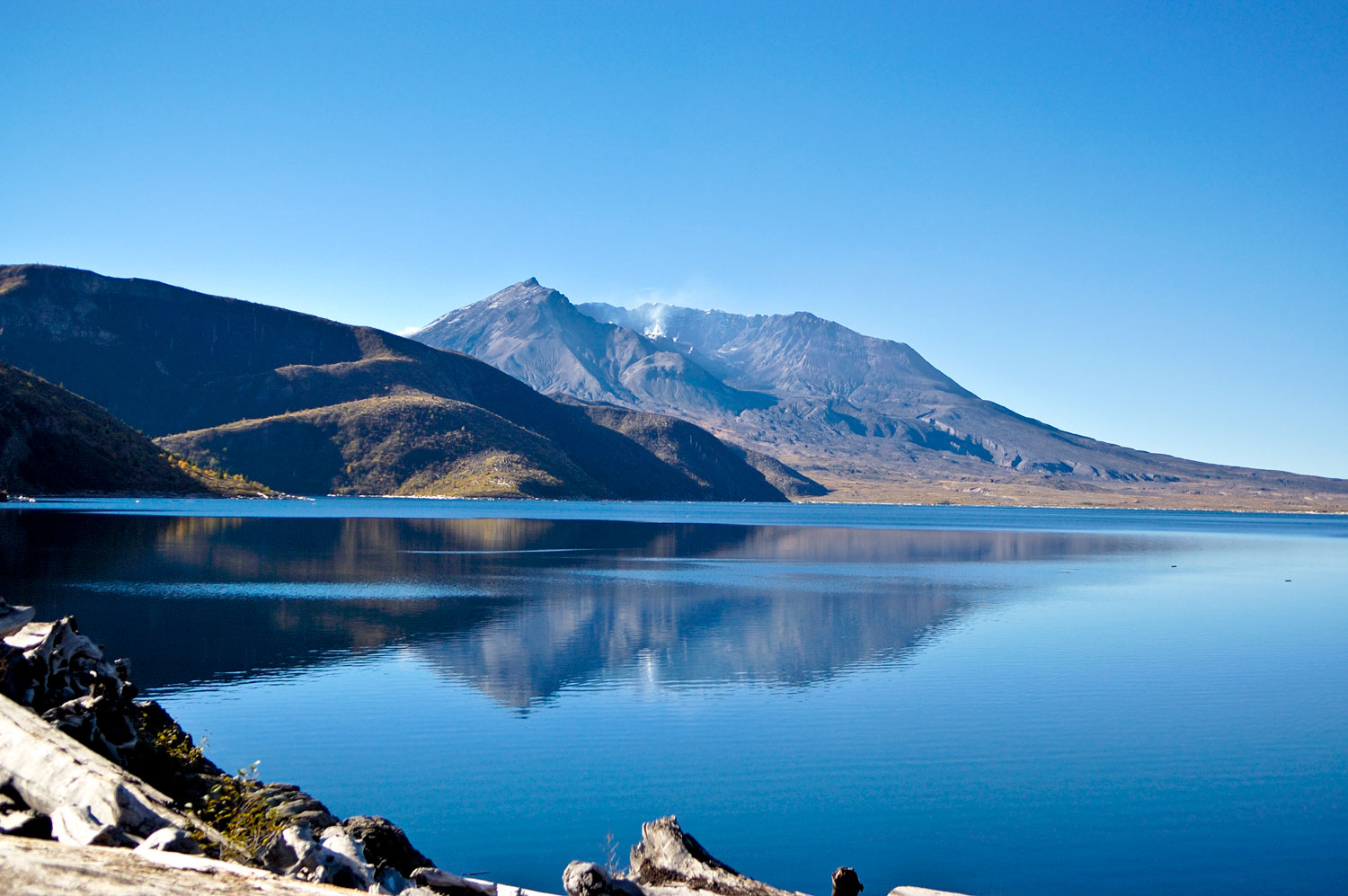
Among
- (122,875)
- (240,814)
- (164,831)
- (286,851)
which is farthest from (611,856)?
(122,875)

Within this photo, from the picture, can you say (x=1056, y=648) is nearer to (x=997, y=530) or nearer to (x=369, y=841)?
(x=369, y=841)

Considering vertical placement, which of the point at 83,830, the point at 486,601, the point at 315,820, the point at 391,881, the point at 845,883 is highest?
the point at 83,830

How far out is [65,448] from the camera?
136375 mm

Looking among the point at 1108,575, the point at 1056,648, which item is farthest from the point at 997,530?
the point at 1056,648

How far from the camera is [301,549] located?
74750mm

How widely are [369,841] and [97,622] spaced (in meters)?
27.9

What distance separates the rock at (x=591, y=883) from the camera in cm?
994

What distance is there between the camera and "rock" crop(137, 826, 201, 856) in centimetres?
951

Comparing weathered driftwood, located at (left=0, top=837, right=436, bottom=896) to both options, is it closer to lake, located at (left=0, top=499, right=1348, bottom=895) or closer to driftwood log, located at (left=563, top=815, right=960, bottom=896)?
driftwood log, located at (left=563, top=815, right=960, bottom=896)

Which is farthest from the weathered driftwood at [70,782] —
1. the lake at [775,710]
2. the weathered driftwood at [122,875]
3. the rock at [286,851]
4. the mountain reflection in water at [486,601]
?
the mountain reflection in water at [486,601]

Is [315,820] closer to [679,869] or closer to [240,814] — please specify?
[240,814]

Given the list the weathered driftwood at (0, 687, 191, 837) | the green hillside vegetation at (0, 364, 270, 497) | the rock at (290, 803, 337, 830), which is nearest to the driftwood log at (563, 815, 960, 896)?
the rock at (290, 803, 337, 830)

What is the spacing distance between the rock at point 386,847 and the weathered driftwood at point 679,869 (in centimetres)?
238

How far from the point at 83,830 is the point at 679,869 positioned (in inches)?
232
